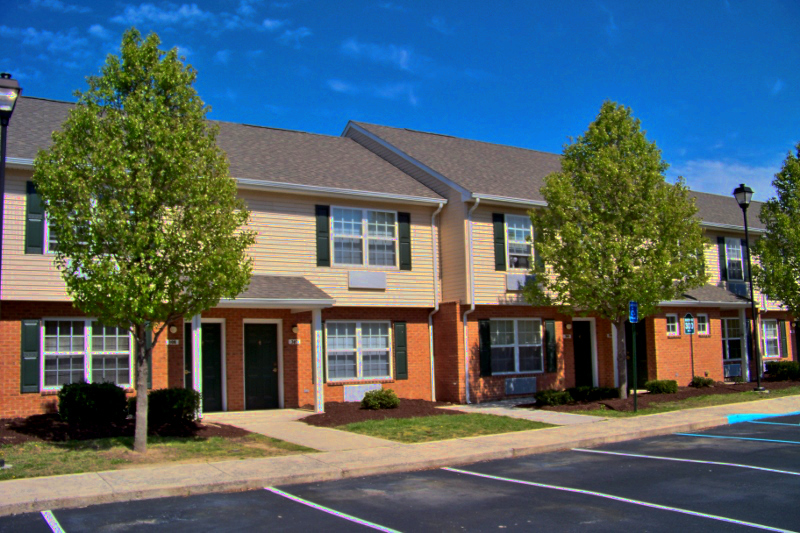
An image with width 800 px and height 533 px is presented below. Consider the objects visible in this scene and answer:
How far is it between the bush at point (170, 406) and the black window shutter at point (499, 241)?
9.17 metres

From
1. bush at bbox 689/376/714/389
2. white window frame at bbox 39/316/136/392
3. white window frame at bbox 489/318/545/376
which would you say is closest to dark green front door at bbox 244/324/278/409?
white window frame at bbox 39/316/136/392

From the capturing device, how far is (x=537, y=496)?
858 centimetres

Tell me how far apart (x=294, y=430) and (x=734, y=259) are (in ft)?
65.0

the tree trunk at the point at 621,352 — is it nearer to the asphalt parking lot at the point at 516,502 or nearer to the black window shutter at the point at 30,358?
the asphalt parking lot at the point at 516,502

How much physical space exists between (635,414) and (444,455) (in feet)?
22.7

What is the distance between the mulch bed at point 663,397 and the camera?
57.5 ft

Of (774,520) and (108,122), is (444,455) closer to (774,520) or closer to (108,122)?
(774,520)

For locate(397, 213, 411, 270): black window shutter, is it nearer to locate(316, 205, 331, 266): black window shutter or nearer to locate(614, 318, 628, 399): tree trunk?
locate(316, 205, 331, 266): black window shutter

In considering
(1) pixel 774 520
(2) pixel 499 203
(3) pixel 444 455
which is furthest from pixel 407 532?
(2) pixel 499 203

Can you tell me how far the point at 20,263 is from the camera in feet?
47.0

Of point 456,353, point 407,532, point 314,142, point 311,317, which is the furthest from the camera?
point 314,142

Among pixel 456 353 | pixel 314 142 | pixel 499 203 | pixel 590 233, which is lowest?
pixel 456 353

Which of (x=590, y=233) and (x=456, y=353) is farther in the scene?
(x=456, y=353)

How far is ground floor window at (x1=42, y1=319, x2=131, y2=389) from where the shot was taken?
1472cm
